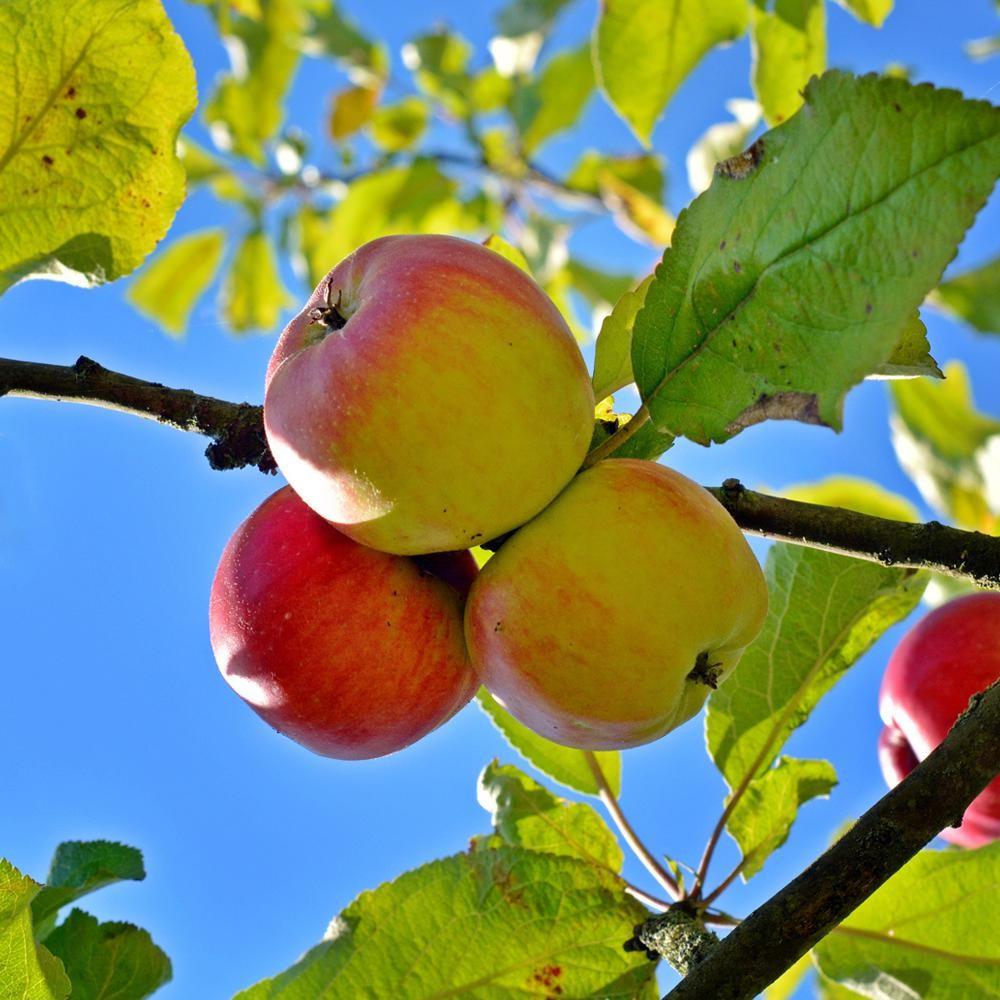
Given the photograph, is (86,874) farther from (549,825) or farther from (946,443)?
(946,443)

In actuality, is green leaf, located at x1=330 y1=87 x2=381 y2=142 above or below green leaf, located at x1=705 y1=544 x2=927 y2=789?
above

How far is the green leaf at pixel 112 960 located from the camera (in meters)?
1.25

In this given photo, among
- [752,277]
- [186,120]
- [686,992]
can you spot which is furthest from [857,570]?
[186,120]

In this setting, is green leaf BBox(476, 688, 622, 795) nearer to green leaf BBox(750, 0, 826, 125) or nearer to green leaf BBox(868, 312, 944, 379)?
green leaf BBox(868, 312, 944, 379)

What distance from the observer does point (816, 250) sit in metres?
0.86

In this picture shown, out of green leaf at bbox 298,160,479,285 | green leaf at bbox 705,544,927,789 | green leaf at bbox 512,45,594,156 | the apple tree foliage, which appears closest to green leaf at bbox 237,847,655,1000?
the apple tree foliage

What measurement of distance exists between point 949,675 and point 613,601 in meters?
0.80

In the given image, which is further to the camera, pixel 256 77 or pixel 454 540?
pixel 256 77

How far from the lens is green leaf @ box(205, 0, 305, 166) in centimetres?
333

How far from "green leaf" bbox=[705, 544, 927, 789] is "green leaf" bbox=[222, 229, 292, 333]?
282 cm

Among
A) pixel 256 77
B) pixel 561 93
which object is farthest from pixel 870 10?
pixel 256 77

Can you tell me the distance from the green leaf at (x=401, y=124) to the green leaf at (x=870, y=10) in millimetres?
2109

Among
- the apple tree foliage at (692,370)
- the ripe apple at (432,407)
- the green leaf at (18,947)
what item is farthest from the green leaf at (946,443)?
the green leaf at (18,947)

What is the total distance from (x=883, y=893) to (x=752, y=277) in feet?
2.88
